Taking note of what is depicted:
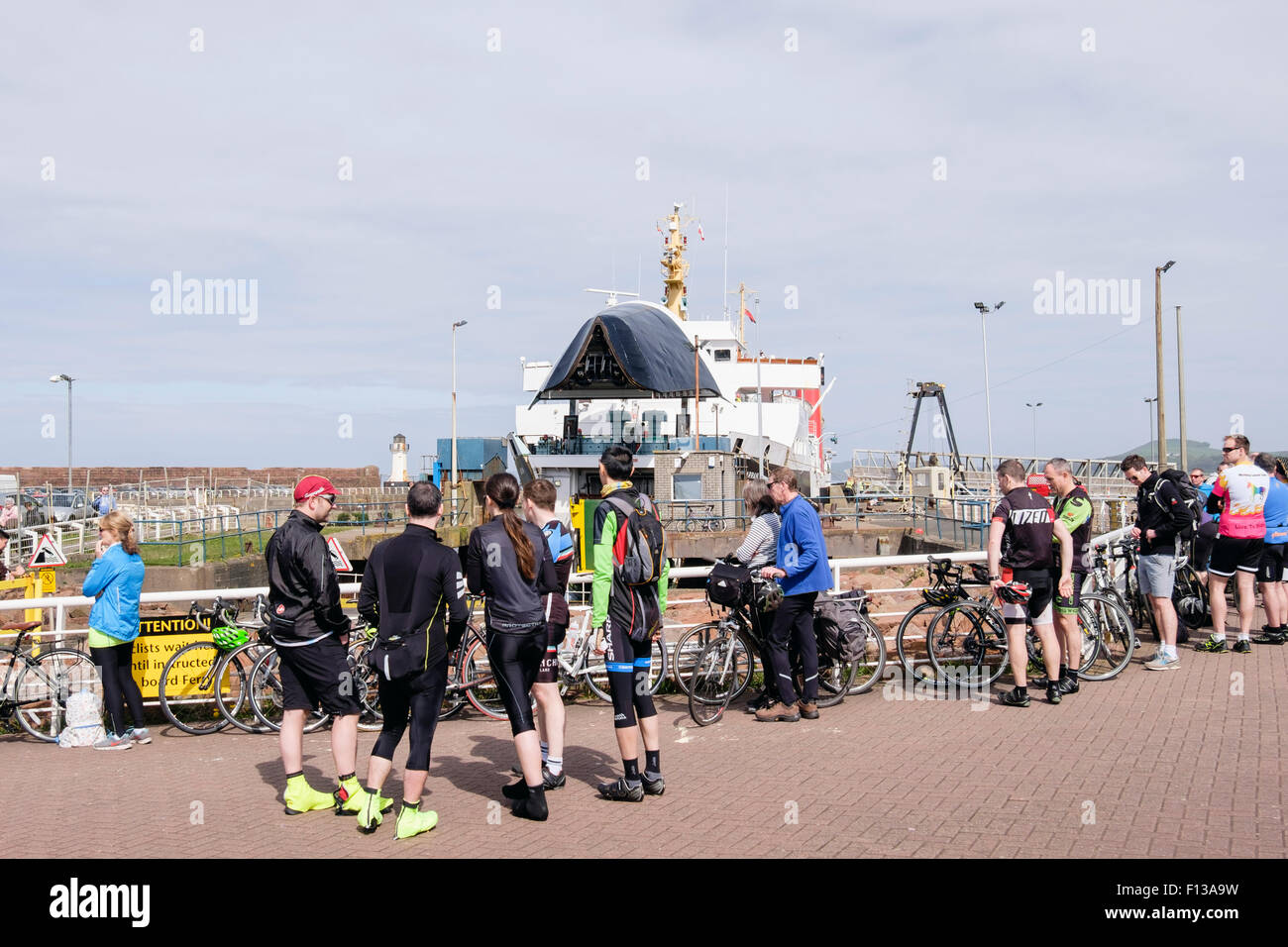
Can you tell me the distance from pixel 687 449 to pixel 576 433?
227 inches

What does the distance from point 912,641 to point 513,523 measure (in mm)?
5073

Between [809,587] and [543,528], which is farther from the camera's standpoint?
[809,587]

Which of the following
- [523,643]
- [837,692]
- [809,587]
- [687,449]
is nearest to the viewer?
[523,643]

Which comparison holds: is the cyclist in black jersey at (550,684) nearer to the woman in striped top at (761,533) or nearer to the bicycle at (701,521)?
the woman in striped top at (761,533)

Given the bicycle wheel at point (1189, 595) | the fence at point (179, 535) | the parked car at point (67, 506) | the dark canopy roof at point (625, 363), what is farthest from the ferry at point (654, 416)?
the bicycle wheel at point (1189, 595)

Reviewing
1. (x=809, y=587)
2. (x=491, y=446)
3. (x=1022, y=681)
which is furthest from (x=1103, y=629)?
(x=491, y=446)

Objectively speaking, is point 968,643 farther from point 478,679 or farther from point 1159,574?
point 478,679

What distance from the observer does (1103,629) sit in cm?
891

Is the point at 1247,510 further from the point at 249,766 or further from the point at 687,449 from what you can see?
the point at 687,449

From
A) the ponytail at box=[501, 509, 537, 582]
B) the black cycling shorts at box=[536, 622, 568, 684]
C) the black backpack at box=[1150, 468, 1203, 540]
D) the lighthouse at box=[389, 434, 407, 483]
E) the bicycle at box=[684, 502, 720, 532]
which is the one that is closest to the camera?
the ponytail at box=[501, 509, 537, 582]

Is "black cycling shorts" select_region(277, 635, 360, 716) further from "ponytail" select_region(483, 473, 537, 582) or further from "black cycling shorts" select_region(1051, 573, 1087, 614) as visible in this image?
"black cycling shorts" select_region(1051, 573, 1087, 614)

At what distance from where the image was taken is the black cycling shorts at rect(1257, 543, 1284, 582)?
9633 mm

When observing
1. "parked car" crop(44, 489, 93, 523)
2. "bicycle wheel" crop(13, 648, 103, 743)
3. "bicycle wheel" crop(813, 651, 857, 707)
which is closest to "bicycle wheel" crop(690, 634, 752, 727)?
"bicycle wheel" crop(813, 651, 857, 707)

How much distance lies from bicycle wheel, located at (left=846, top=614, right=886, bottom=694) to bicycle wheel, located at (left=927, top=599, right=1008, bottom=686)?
1.49 ft
